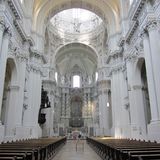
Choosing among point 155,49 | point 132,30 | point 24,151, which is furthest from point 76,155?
point 132,30

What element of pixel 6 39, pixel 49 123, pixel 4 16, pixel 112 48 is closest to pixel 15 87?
pixel 6 39

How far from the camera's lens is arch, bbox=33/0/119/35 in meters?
20.5

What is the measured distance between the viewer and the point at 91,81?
4144 centimetres

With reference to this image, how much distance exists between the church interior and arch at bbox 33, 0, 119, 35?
0.09 ft

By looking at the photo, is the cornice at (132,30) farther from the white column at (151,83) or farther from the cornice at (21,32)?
the cornice at (21,32)

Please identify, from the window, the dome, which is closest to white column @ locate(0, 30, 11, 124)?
the dome

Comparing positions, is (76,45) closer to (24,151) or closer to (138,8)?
(138,8)

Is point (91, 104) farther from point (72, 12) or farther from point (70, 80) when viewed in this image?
point (72, 12)

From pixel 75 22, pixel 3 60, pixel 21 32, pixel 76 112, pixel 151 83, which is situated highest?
pixel 75 22

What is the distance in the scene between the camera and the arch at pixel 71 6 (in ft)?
67.3

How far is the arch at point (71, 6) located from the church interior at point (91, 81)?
0.03 m

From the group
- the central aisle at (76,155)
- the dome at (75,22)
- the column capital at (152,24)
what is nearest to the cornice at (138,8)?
the column capital at (152,24)

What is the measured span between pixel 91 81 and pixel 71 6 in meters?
21.0

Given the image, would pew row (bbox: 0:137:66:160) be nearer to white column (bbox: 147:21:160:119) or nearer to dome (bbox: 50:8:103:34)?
white column (bbox: 147:21:160:119)
